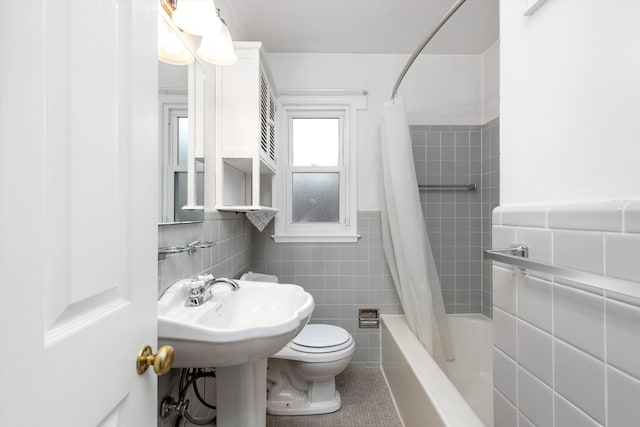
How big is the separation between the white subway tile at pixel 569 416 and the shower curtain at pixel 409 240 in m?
1.20

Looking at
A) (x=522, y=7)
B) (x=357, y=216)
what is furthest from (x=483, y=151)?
(x=522, y=7)

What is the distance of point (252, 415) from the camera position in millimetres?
1094

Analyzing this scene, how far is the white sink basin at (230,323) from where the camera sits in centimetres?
72

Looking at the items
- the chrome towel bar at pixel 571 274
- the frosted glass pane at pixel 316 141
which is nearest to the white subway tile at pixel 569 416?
the chrome towel bar at pixel 571 274

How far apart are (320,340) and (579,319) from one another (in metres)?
1.34

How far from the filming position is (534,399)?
695 millimetres

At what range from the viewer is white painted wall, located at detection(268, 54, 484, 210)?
2.21 metres

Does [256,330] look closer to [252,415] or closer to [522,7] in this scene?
[252,415]

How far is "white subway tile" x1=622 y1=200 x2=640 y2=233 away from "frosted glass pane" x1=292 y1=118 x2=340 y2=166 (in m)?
1.88

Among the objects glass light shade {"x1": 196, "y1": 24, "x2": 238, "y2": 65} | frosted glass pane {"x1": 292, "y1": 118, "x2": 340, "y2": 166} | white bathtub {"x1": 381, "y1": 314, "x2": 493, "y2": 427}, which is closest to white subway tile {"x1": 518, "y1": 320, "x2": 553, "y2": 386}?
white bathtub {"x1": 381, "y1": 314, "x2": 493, "y2": 427}

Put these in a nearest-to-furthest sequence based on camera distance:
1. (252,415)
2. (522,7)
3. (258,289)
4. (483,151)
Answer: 1. (522,7)
2. (252,415)
3. (258,289)
4. (483,151)

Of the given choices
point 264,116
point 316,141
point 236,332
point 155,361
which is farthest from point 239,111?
point 155,361

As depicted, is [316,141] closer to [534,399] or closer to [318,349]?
[318,349]

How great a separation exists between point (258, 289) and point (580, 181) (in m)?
1.10
